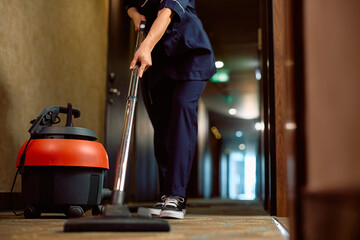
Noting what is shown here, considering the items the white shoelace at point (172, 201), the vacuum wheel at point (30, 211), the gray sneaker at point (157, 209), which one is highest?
the white shoelace at point (172, 201)

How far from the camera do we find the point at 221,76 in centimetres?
939

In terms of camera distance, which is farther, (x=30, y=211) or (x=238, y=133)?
(x=238, y=133)

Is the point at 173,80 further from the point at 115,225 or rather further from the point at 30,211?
the point at 115,225

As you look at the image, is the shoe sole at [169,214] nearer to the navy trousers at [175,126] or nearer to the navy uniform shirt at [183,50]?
the navy trousers at [175,126]

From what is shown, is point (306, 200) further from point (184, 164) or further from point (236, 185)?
point (236, 185)

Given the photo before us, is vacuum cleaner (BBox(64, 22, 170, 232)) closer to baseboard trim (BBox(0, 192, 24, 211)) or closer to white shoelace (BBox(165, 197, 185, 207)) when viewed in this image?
white shoelace (BBox(165, 197, 185, 207))

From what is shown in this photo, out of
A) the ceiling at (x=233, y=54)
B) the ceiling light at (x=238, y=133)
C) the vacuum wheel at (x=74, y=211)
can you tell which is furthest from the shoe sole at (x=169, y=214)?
the ceiling light at (x=238, y=133)

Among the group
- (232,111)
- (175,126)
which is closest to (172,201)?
(175,126)

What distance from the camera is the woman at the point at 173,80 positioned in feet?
6.17

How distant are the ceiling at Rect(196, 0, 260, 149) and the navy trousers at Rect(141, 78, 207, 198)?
4081mm

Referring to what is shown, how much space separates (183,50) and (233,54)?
21.1ft

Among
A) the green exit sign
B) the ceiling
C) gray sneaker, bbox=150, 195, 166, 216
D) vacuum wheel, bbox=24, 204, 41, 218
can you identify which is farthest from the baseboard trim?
the green exit sign

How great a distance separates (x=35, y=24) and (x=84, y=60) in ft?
2.19

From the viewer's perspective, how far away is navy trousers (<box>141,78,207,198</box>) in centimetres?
192
